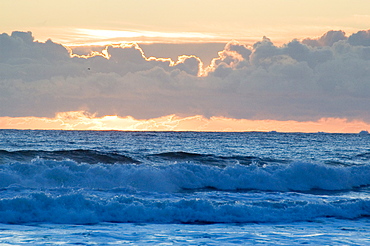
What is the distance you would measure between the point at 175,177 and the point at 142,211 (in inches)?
364

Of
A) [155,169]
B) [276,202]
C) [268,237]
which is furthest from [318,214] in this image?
[155,169]

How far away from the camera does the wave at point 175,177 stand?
23469 mm

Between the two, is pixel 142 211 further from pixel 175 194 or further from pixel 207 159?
pixel 207 159

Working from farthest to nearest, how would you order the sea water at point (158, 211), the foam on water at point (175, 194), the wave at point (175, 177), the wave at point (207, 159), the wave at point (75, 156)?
1. the wave at point (207, 159)
2. the wave at point (75, 156)
3. the wave at point (175, 177)
4. the foam on water at point (175, 194)
5. the sea water at point (158, 211)

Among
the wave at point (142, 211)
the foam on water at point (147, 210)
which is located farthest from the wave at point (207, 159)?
the wave at point (142, 211)

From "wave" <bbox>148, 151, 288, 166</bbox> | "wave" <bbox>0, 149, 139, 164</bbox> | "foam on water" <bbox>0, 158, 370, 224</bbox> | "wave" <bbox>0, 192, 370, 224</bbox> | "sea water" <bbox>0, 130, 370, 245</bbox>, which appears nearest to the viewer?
"sea water" <bbox>0, 130, 370, 245</bbox>

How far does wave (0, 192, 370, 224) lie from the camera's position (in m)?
15.8

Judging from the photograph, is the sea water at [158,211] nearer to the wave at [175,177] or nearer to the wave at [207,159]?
the wave at [175,177]

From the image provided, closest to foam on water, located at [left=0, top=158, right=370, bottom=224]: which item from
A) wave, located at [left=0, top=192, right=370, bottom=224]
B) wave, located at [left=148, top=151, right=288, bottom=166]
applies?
wave, located at [left=0, top=192, right=370, bottom=224]

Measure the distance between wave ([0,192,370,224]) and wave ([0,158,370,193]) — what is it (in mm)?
5432

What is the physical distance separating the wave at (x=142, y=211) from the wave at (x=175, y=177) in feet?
17.8

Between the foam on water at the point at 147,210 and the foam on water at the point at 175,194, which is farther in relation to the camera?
the foam on water at the point at 175,194

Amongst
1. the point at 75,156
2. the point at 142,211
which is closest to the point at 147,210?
the point at 142,211

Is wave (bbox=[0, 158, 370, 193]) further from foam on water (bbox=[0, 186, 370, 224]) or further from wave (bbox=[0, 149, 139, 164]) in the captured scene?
→ wave (bbox=[0, 149, 139, 164])
